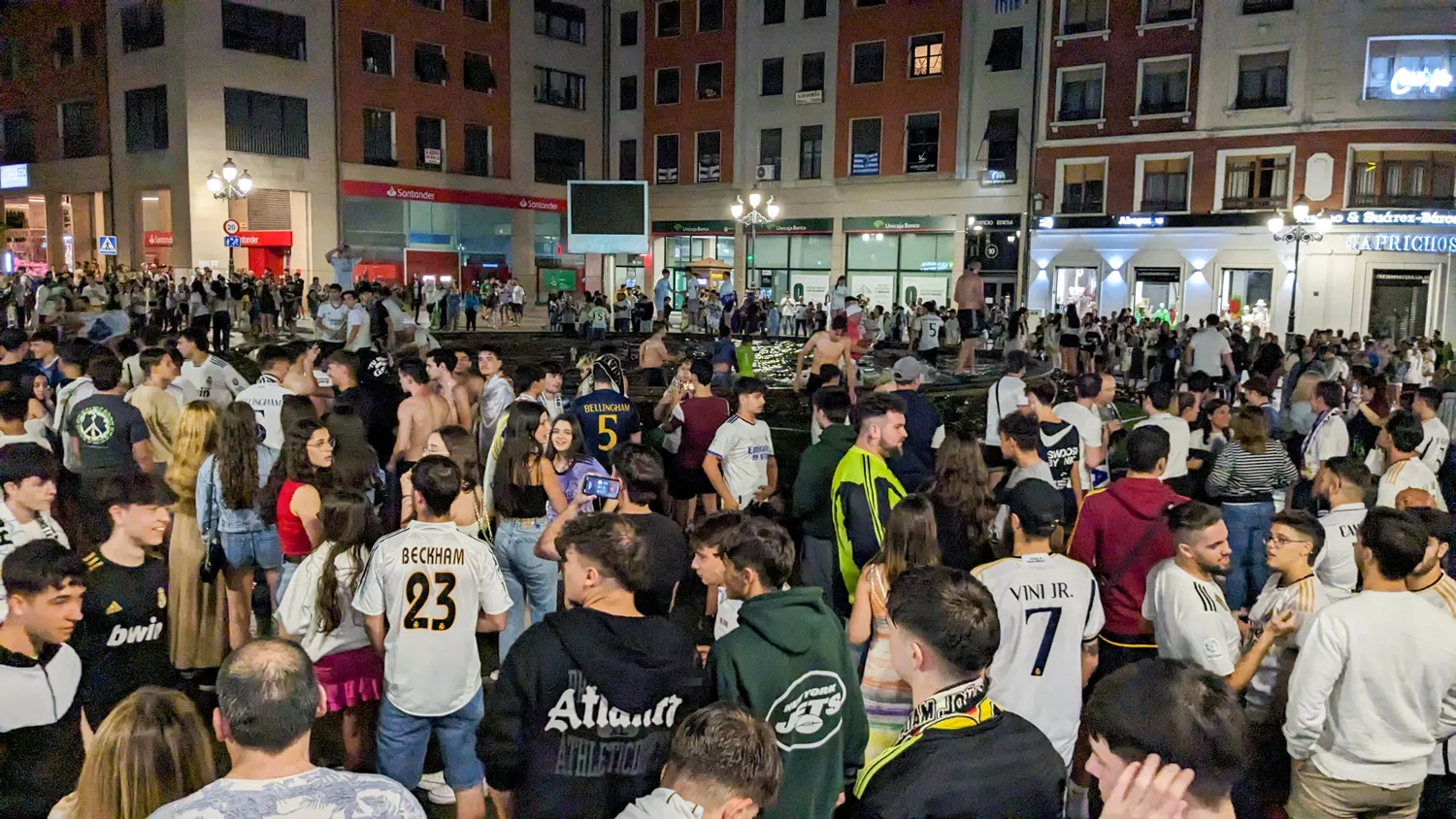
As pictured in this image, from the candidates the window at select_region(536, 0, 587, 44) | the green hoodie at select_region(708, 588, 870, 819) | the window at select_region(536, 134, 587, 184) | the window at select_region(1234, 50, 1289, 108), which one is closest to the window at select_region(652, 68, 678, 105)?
the window at select_region(536, 0, 587, 44)

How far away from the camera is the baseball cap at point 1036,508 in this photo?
402 centimetres

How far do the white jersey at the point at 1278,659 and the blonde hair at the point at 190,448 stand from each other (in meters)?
5.50

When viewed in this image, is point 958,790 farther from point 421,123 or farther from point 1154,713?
point 421,123

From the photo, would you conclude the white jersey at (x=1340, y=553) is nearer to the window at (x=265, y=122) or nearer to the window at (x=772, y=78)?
the window at (x=265, y=122)

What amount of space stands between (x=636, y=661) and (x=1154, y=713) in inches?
55.9

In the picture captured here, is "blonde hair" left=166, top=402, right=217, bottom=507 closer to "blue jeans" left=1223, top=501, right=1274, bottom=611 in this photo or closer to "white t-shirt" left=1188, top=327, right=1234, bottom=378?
"blue jeans" left=1223, top=501, right=1274, bottom=611

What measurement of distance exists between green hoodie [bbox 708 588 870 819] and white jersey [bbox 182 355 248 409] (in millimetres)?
7019

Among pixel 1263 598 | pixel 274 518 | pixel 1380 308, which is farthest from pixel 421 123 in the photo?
pixel 1263 598

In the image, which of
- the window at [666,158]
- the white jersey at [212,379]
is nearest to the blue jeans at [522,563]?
the white jersey at [212,379]

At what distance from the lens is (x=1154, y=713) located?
2230 millimetres

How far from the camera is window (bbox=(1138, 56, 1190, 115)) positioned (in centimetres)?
3212

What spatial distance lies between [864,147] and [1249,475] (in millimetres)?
33044

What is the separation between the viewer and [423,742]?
418 centimetres

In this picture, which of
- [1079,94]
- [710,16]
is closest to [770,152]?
[710,16]
